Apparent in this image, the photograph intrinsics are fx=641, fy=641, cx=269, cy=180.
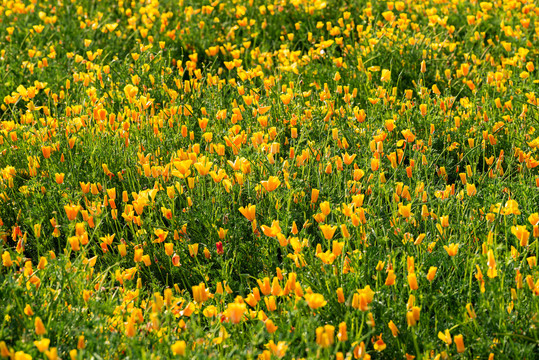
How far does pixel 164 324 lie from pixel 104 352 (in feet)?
0.68

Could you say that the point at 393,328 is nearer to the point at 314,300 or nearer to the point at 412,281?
the point at 412,281

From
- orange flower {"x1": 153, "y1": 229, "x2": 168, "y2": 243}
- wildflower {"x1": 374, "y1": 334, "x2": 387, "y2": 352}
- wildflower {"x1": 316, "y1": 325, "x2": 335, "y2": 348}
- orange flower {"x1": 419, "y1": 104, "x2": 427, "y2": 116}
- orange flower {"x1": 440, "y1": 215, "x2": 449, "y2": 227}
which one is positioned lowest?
wildflower {"x1": 374, "y1": 334, "x2": 387, "y2": 352}

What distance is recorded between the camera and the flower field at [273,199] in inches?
77.6

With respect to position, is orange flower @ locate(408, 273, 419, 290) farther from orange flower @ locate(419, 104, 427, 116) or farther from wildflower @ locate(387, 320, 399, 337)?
orange flower @ locate(419, 104, 427, 116)

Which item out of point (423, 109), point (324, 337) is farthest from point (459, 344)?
point (423, 109)

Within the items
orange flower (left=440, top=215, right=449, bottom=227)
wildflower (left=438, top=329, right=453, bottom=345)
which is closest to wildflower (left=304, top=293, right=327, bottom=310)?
wildflower (left=438, top=329, right=453, bottom=345)

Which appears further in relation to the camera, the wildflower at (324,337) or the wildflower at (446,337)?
the wildflower at (446,337)

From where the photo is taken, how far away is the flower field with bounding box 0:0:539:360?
1.97 m

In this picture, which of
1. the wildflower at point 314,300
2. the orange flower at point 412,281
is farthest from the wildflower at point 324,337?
the orange flower at point 412,281

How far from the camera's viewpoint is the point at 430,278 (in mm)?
2035

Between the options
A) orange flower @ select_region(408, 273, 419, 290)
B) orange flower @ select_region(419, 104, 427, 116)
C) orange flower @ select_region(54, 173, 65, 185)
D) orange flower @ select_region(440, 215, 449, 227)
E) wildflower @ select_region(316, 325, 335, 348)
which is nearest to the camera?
wildflower @ select_region(316, 325, 335, 348)

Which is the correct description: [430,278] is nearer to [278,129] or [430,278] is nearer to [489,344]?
[489,344]

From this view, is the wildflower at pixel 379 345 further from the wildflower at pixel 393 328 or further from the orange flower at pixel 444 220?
the orange flower at pixel 444 220

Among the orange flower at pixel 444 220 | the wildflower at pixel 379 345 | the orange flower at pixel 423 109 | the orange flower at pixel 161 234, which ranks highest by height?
the orange flower at pixel 423 109
